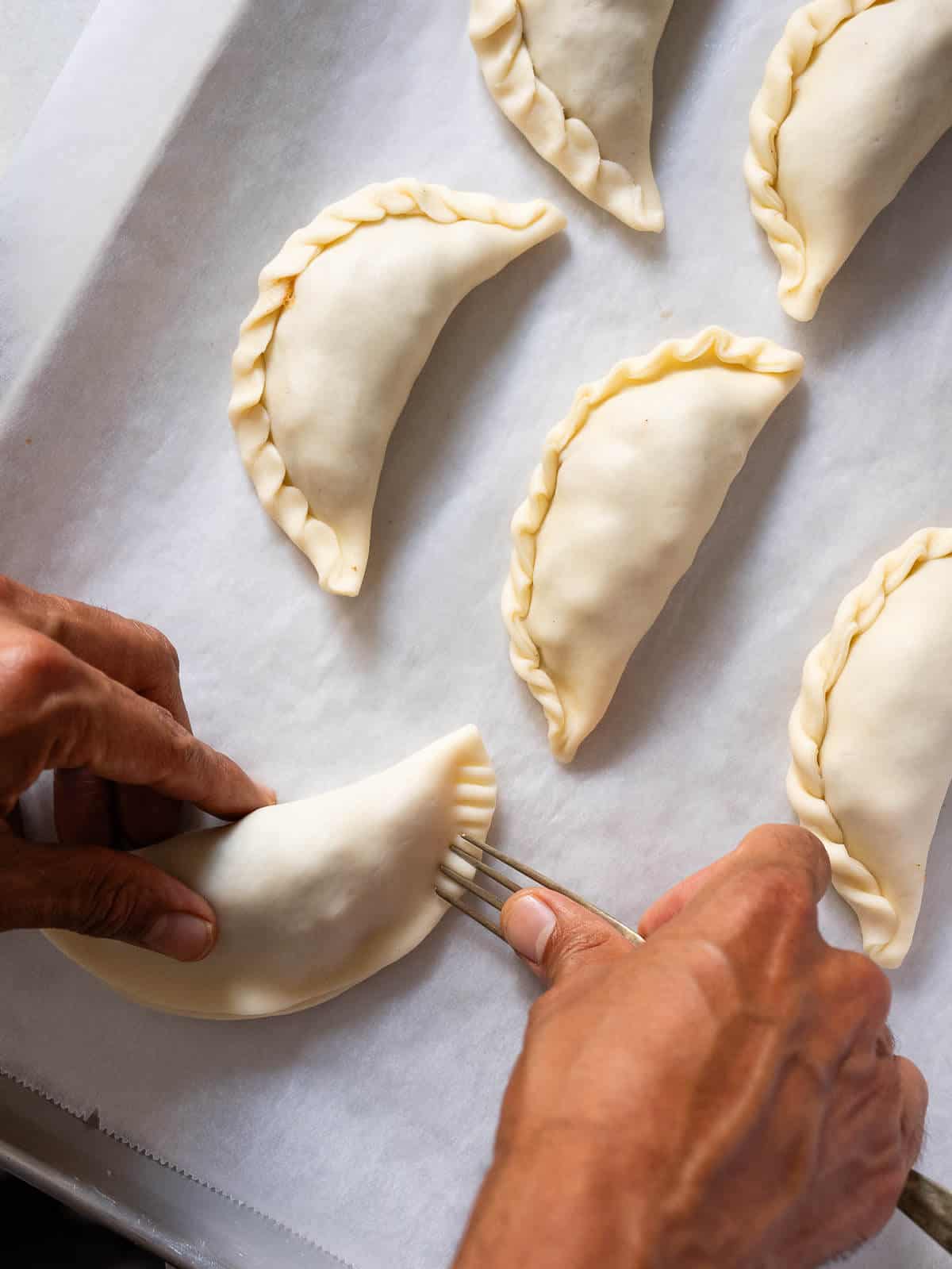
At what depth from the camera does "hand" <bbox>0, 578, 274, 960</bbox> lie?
0.89 meters

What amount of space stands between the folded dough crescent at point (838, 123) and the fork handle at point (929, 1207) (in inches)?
36.4

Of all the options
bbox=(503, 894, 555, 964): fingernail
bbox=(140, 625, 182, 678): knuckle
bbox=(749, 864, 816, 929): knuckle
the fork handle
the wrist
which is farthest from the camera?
bbox=(140, 625, 182, 678): knuckle

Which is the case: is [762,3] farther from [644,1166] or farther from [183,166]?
[644,1166]

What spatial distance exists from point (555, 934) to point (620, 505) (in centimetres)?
49

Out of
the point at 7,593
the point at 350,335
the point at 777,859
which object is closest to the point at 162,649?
the point at 7,593

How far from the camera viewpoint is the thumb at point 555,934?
0.97 metres

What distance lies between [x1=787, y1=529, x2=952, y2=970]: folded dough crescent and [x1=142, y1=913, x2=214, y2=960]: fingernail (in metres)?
0.70

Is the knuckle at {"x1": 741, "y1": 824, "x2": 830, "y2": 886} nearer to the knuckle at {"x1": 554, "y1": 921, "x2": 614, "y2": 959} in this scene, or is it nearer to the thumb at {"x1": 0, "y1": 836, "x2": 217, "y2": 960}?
the knuckle at {"x1": 554, "y1": 921, "x2": 614, "y2": 959}

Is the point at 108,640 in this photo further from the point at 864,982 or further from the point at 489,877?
the point at 864,982

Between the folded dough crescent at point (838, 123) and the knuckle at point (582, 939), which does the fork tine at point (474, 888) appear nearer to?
the knuckle at point (582, 939)

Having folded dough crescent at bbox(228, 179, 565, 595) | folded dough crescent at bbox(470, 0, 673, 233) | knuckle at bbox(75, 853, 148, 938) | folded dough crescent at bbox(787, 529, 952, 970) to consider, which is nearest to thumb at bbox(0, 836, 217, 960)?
knuckle at bbox(75, 853, 148, 938)

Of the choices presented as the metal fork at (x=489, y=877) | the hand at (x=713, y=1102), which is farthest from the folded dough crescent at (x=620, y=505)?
the hand at (x=713, y=1102)

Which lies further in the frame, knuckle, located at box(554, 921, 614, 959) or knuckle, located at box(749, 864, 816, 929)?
knuckle, located at box(554, 921, 614, 959)

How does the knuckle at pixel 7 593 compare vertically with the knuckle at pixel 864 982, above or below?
above
